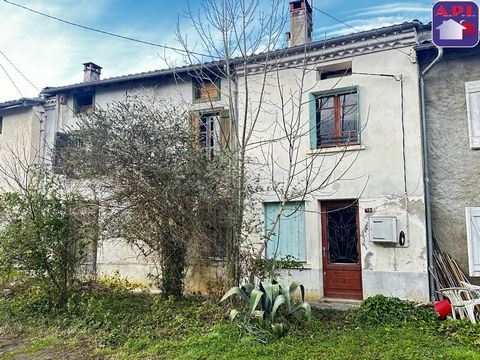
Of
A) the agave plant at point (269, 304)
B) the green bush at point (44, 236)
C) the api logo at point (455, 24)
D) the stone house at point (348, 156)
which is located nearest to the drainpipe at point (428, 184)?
the stone house at point (348, 156)

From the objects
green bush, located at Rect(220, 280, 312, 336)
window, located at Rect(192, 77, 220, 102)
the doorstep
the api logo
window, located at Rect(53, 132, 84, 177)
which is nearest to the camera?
green bush, located at Rect(220, 280, 312, 336)

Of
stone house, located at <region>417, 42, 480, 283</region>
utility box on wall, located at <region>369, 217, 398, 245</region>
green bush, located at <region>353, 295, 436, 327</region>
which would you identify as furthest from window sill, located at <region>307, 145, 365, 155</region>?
green bush, located at <region>353, 295, 436, 327</region>

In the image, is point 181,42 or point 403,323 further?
point 181,42

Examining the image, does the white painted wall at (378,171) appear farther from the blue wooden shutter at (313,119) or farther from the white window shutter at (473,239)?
the white window shutter at (473,239)

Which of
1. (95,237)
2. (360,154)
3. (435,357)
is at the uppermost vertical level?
(360,154)

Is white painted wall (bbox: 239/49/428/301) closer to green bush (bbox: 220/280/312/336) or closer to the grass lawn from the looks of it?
the grass lawn

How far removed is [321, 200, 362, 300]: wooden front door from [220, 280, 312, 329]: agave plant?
2870 millimetres

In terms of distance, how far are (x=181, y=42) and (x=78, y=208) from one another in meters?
4.64

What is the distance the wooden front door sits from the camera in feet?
31.0

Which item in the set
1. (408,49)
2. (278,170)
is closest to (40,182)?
(278,170)

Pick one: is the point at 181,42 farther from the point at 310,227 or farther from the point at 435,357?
the point at 435,357

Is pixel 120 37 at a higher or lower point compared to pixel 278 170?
higher

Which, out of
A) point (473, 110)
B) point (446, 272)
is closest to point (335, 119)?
point (473, 110)

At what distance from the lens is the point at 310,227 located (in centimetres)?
981
